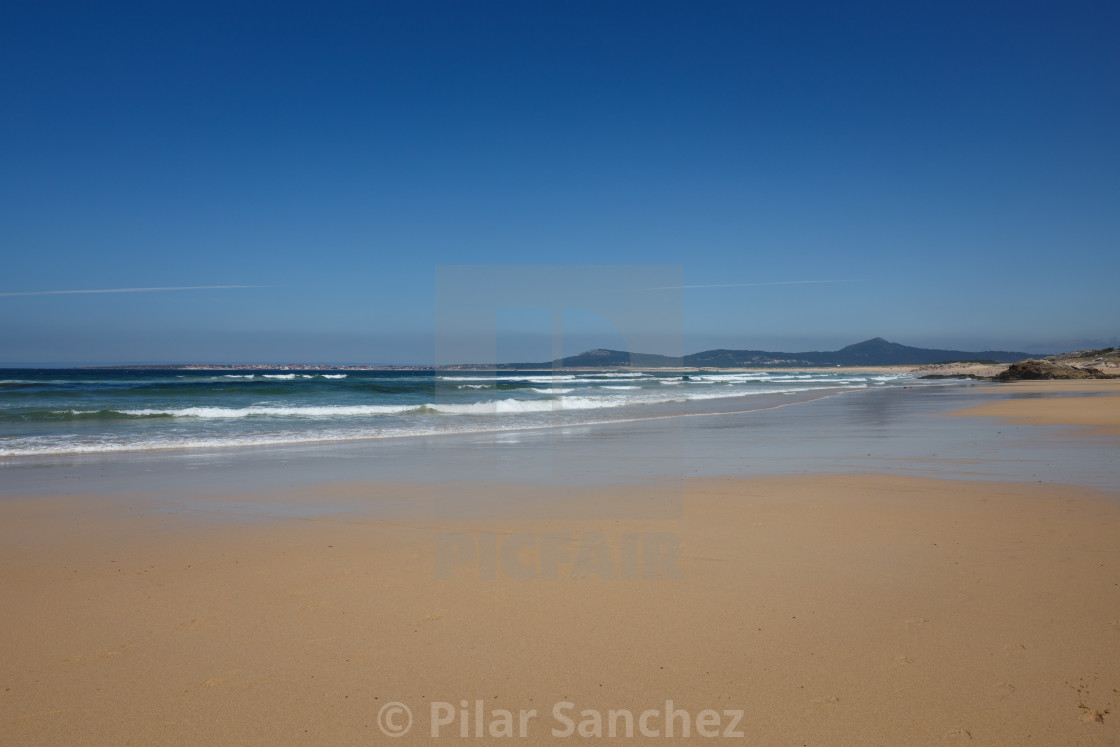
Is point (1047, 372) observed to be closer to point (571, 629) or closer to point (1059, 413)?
point (1059, 413)

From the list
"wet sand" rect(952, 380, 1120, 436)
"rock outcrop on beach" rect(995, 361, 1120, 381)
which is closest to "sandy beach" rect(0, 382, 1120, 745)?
Answer: "wet sand" rect(952, 380, 1120, 436)

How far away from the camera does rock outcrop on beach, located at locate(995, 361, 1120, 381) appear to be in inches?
1799

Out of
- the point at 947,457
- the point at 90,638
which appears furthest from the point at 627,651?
the point at 947,457

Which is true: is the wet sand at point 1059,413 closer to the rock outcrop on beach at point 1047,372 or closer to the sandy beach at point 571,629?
the sandy beach at point 571,629

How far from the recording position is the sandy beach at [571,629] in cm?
262

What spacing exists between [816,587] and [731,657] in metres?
1.22

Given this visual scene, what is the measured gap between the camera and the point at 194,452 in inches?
475

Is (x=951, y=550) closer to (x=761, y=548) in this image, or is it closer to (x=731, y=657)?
(x=761, y=548)

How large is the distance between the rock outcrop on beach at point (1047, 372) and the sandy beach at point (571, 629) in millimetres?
50879

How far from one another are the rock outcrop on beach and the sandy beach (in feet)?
167

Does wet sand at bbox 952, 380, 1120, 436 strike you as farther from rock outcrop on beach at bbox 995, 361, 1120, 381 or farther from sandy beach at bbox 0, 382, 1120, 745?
rock outcrop on beach at bbox 995, 361, 1120, 381

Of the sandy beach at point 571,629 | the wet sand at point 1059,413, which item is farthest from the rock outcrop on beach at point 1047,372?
the sandy beach at point 571,629

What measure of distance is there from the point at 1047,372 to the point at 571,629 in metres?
56.4

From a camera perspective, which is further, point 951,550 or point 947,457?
point 947,457
